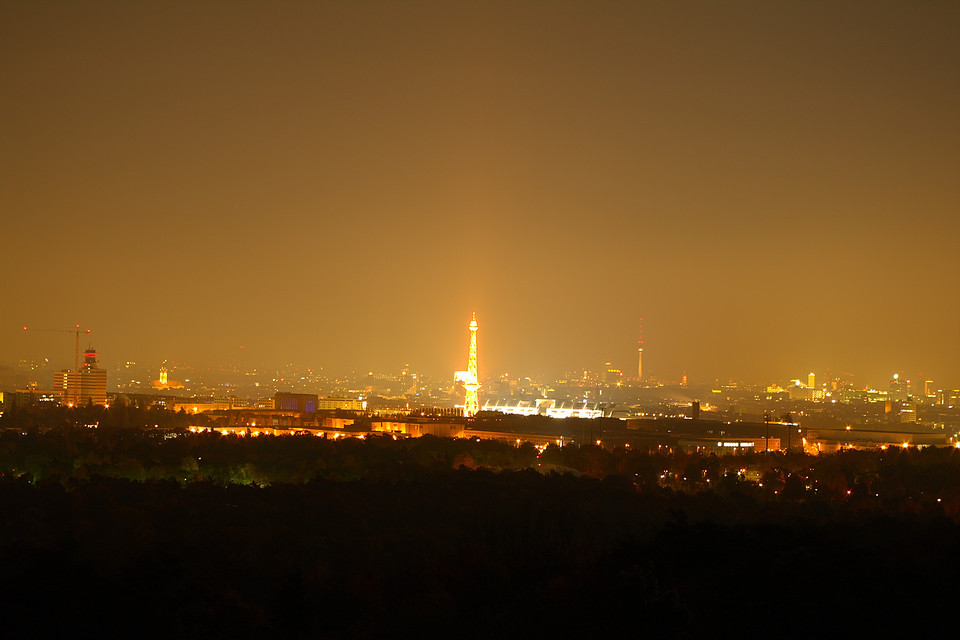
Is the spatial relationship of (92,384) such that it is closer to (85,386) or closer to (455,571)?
(85,386)

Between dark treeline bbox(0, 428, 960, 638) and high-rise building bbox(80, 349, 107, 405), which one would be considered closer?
Result: dark treeline bbox(0, 428, 960, 638)

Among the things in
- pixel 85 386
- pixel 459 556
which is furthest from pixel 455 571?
pixel 85 386

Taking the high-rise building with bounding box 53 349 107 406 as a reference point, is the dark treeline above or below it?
below

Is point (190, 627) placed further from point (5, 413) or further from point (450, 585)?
point (5, 413)

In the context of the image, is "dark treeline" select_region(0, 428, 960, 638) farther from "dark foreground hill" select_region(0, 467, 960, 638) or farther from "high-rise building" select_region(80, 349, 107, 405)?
"high-rise building" select_region(80, 349, 107, 405)

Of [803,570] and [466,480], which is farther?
[466,480]

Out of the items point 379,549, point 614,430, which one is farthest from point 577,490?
point 614,430

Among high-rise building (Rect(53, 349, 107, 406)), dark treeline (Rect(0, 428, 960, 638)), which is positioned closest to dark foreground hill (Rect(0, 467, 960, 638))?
dark treeline (Rect(0, 428, 960, 638))

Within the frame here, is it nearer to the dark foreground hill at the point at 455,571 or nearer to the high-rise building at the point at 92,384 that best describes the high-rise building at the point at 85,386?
the high-rise building at the point at 92,384
